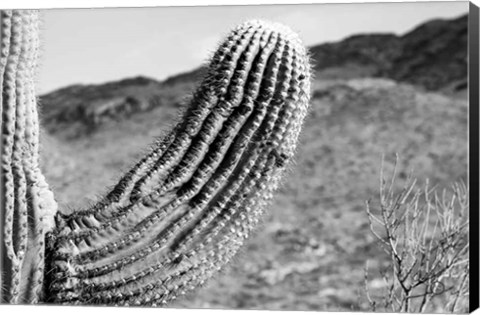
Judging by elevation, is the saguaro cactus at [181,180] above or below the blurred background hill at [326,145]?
above

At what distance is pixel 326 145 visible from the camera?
782 centimetres

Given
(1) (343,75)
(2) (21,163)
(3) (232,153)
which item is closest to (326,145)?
(1) (343,75)

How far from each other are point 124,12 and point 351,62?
98.7 inches

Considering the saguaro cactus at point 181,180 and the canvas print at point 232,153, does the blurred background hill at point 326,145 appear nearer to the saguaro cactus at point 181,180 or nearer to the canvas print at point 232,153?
Answer: the canvas print at point 232,153

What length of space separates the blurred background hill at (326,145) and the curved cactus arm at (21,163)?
3.73ft

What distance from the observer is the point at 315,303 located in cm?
626

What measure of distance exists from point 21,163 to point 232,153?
90 cm

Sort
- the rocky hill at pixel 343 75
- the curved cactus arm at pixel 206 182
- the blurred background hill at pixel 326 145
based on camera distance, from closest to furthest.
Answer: the curved cactus arm at pixel 206 182 → the rocky hill at pixel 343 75 → the blurred background hill at pixel 326 145

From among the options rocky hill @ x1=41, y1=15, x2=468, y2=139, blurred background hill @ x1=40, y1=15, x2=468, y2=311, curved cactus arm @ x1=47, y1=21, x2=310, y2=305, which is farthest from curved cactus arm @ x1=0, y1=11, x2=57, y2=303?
rocky hill @ x1=41, y1=15, x2=468, y2=139

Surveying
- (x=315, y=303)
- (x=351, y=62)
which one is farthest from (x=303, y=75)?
(x=351, y=62)

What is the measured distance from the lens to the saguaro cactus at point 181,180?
4.16 metres

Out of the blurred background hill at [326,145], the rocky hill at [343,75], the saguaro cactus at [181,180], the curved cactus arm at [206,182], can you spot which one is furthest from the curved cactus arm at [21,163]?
the rocky hill at [343,75]

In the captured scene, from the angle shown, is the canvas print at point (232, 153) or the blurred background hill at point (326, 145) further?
the blurred background hill at point (326, 145)

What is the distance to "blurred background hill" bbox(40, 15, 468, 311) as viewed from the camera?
6.08 m
